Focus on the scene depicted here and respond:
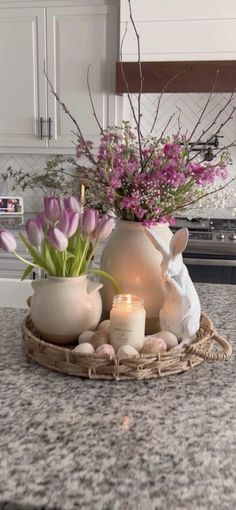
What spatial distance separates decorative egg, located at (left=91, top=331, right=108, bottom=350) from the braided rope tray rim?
0.18 ft

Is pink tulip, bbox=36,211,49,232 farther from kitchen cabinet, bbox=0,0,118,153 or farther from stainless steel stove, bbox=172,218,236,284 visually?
kitchen cabinet, bbox=0,0,118,153

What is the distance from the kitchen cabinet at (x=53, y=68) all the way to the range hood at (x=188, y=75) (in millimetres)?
317

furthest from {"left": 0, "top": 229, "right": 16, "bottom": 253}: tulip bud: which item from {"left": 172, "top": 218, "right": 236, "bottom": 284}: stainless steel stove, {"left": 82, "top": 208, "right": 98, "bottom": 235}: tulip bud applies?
{"left": 172, "top": 218, "right": 236, "bottom": 284}: stainless steel stove

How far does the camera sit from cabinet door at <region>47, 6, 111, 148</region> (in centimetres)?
280

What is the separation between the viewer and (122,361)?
2.83 ft

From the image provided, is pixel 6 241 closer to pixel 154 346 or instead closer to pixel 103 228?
pixel 103 228

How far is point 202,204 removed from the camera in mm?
1063

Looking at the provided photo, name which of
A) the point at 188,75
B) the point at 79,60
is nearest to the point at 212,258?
the point at 188,75

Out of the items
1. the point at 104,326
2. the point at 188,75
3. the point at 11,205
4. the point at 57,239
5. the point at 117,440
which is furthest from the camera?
the point at 11,205

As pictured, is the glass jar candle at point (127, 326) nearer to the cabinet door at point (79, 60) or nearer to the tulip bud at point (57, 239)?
the tulip bud at point (57, 239)

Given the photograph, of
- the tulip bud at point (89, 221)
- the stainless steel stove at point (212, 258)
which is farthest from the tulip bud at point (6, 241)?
the stainless steel stove at point (212, 258)

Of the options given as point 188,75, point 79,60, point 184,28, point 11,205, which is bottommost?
point 11,205

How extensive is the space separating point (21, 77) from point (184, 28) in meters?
1.02

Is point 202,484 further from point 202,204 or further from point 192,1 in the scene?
point 192,1
